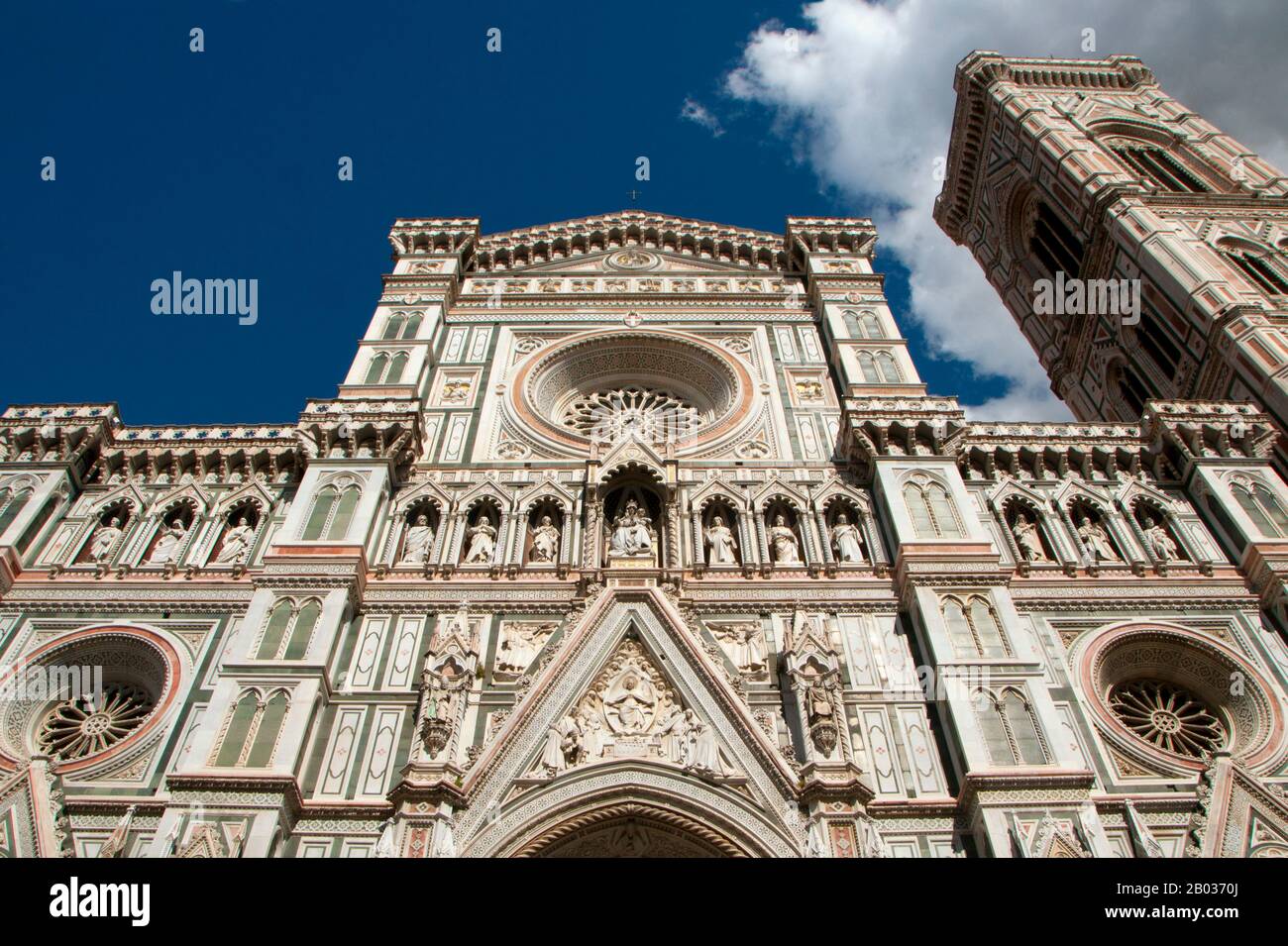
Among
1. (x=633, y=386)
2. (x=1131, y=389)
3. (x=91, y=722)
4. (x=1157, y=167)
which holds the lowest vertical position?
(x=91, y=722)

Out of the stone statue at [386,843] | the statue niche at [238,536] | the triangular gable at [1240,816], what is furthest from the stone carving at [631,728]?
the statue niche at [238,536]

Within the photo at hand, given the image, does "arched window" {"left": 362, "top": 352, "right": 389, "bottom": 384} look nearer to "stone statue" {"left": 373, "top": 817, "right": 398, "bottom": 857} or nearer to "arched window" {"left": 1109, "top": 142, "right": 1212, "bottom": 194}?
"stone statue" {"left": 373, "top": 817, "right": 398, "bottom": 857}

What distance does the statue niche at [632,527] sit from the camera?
13.9 m

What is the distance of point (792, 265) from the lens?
882 inches

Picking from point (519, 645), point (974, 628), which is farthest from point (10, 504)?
point (974, 628)

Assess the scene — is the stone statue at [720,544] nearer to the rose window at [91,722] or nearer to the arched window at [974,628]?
the arched window at [974,628]

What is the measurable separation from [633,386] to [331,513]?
23.1 ft

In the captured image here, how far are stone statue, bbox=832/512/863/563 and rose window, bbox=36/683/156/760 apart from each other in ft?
29.0

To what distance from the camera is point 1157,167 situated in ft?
93.4

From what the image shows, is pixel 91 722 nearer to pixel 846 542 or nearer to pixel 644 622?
pixel 644 622

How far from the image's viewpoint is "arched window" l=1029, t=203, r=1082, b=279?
27141 mm
